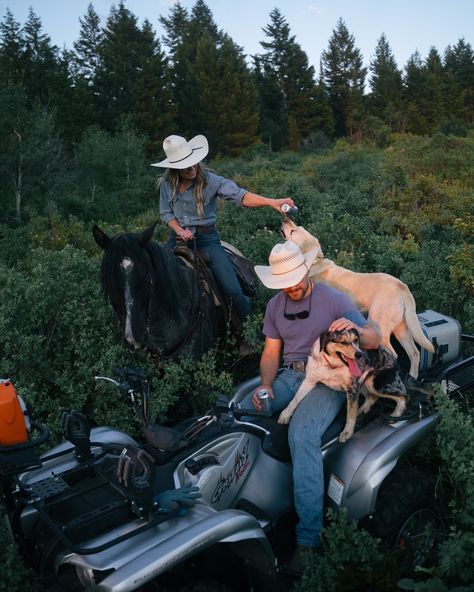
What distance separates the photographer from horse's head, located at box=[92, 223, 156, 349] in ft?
16.2

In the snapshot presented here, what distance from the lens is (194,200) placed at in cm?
624

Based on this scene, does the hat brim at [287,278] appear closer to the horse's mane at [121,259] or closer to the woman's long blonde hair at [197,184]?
the horse's mane at [121,259]

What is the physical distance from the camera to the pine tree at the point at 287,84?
56.3m

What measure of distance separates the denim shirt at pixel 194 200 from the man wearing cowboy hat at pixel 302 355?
74.0 inches

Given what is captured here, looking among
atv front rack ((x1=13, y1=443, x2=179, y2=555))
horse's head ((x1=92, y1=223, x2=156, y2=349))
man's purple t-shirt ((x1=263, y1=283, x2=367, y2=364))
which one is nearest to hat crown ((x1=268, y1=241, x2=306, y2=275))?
man's purple t-shirt ((x1=263, y1=283, x2=367, y2=364))

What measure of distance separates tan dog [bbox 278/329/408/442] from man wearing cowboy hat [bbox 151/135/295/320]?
234 cm

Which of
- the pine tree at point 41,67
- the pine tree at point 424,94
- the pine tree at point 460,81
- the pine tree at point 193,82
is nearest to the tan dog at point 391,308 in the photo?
the pine tree at point 41,67

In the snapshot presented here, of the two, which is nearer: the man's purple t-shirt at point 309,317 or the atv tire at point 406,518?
the atv tire at point 406,518

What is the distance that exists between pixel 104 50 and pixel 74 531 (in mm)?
53063

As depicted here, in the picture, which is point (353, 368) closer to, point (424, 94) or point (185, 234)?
point (185, 234)

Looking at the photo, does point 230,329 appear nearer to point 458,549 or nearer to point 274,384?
point 274,384

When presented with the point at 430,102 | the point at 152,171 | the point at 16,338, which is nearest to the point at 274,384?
the point at 16,338

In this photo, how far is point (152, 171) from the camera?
106 feet

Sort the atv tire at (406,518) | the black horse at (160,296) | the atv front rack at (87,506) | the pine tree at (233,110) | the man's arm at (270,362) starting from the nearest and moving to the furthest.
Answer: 1. the atv front rack at (87,506)
2. the atv tire at (406,518)
3. the man's arm at (270,362)
4. the black horse at (160,296)
5. the pine tree at (233,110)
